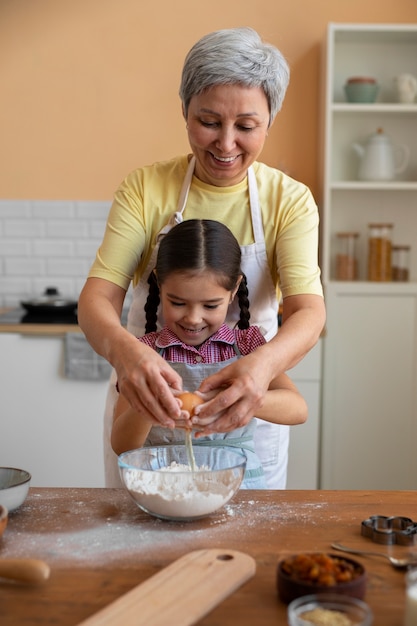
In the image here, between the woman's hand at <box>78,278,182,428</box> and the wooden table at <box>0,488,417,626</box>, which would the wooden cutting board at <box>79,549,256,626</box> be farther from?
the woman's hand at <box>78,278,182,428</box>

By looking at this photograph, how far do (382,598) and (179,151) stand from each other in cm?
322

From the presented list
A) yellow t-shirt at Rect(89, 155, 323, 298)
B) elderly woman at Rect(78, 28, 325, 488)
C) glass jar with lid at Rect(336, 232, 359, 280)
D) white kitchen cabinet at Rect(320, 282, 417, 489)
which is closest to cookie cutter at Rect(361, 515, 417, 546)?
elderly woman at Rect(78, 28, 325, 488)

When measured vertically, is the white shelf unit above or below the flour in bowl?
above

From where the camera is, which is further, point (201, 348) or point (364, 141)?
point (364, 141)

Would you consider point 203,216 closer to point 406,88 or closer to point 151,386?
point 151,386

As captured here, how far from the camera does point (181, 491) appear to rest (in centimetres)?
153

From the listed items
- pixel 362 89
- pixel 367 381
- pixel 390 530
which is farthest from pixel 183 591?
pixel 362 89

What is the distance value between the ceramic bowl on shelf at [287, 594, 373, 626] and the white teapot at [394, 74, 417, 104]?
3.22 metres

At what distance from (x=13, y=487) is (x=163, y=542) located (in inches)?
12.4

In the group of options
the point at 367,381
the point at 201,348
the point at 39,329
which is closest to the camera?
the point at 201,348

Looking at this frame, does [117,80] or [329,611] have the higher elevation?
[117,80]

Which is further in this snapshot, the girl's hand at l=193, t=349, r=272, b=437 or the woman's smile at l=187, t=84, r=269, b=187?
the woman's smile at l=187, t=84, r=269, b=187

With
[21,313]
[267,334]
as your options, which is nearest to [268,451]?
[267,334]

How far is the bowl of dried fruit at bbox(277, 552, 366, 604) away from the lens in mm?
1192
